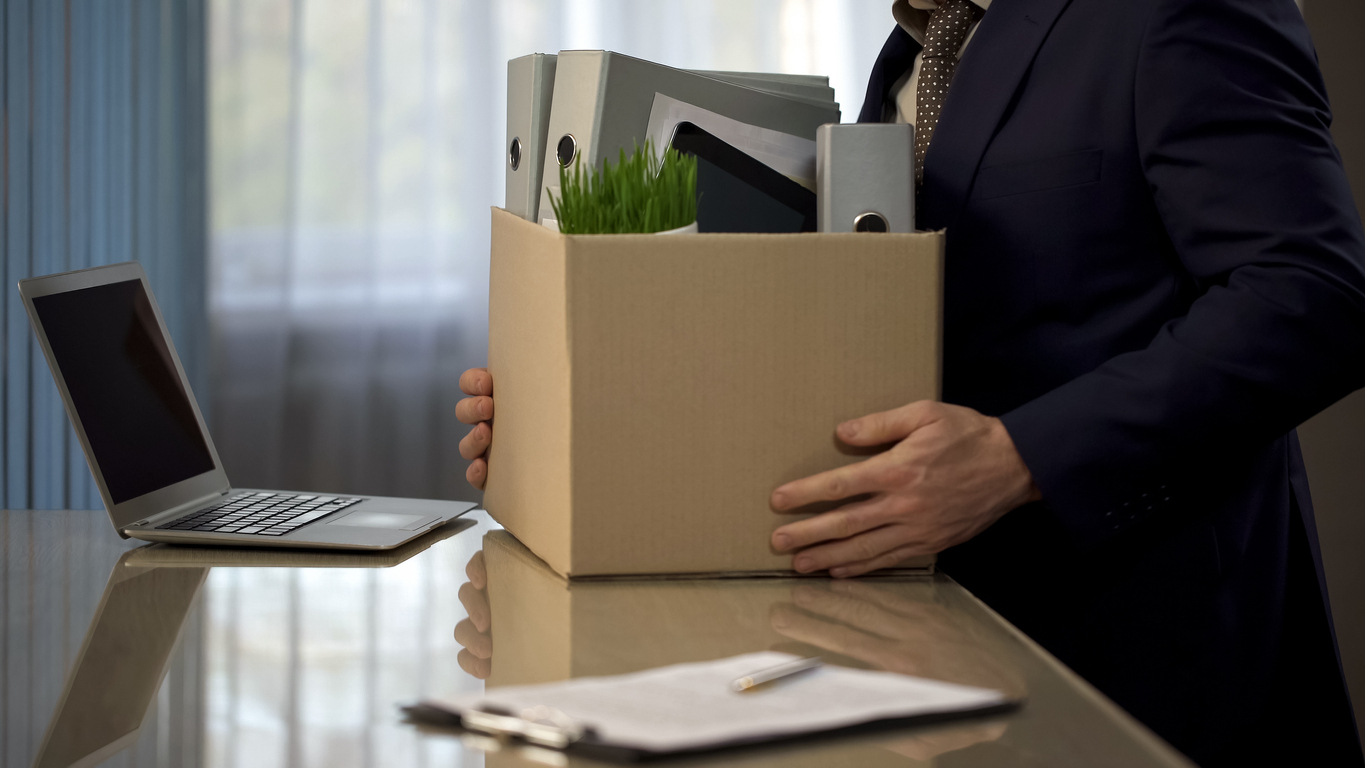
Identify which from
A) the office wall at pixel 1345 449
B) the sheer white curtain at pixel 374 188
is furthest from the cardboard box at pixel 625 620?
the sheer white curtain at pixel 374 188

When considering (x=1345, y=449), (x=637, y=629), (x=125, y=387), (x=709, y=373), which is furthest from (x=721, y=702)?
(x=1345, y=449)

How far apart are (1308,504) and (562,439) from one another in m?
0.77

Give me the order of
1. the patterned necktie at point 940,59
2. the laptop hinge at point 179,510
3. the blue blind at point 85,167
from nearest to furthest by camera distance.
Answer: the laptop hinge at point 179,510
the patterned necktie at point 940,59
the blue blind at point 85,167

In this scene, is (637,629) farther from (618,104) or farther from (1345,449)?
(1345,449)

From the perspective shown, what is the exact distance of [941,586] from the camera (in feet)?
2.64

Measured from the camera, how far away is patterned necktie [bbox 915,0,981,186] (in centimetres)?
Result: 114

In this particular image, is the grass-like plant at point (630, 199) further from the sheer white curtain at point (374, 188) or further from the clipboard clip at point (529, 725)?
the sheer white curtain at point (374, 188)

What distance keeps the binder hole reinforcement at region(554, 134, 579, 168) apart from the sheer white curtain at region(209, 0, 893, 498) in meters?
1.93

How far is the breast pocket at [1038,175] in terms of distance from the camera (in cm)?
95

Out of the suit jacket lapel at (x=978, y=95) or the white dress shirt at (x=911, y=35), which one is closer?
the suit jacket lapel at (x=978, y=95)

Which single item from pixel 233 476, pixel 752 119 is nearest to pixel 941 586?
pixel 752 119

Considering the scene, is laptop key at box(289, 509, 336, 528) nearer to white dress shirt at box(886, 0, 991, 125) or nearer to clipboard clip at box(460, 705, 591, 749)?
clipboard clip at box(460, 705, 591, 749)

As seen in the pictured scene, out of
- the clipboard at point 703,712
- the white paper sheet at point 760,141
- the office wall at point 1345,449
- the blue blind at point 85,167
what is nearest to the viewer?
the clipboard at point 703,712

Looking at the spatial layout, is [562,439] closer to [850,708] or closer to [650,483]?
[650,483]
